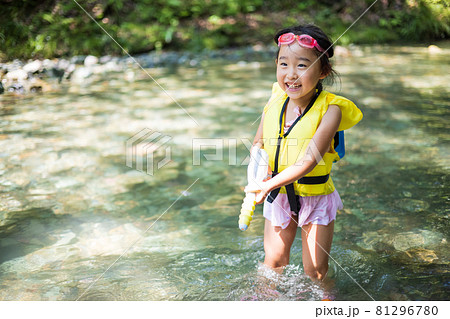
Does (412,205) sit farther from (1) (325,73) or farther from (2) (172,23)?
(2) (172,23)

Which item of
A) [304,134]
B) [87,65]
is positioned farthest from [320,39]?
[87,65]

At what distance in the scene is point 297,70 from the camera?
2.21 m

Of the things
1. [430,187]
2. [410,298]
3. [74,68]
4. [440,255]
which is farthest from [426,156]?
[74,68]

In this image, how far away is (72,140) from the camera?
5734 millimetres

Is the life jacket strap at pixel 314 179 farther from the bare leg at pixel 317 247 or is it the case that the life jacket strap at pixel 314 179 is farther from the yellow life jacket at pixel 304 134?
the bare leg at pixel 317 247

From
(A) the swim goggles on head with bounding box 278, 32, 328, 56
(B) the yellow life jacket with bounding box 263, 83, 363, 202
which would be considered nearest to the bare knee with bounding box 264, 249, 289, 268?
(B) the yellow life jacket with bounding box 263, 83, 363, 202

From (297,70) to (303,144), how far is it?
397 mm

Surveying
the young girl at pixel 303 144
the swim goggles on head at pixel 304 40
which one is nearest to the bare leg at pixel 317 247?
the young girl at pixel 303 144

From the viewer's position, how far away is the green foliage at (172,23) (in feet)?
36.5

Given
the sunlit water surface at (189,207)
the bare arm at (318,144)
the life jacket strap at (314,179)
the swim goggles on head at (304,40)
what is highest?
the swim goggles on head at (304,40)

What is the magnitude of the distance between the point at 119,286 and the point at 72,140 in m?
3.47

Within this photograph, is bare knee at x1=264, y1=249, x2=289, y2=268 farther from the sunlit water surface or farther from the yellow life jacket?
the yellow life jacket

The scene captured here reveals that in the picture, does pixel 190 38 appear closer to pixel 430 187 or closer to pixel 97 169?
pixel 97 169

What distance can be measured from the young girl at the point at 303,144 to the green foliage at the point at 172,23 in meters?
9.27
